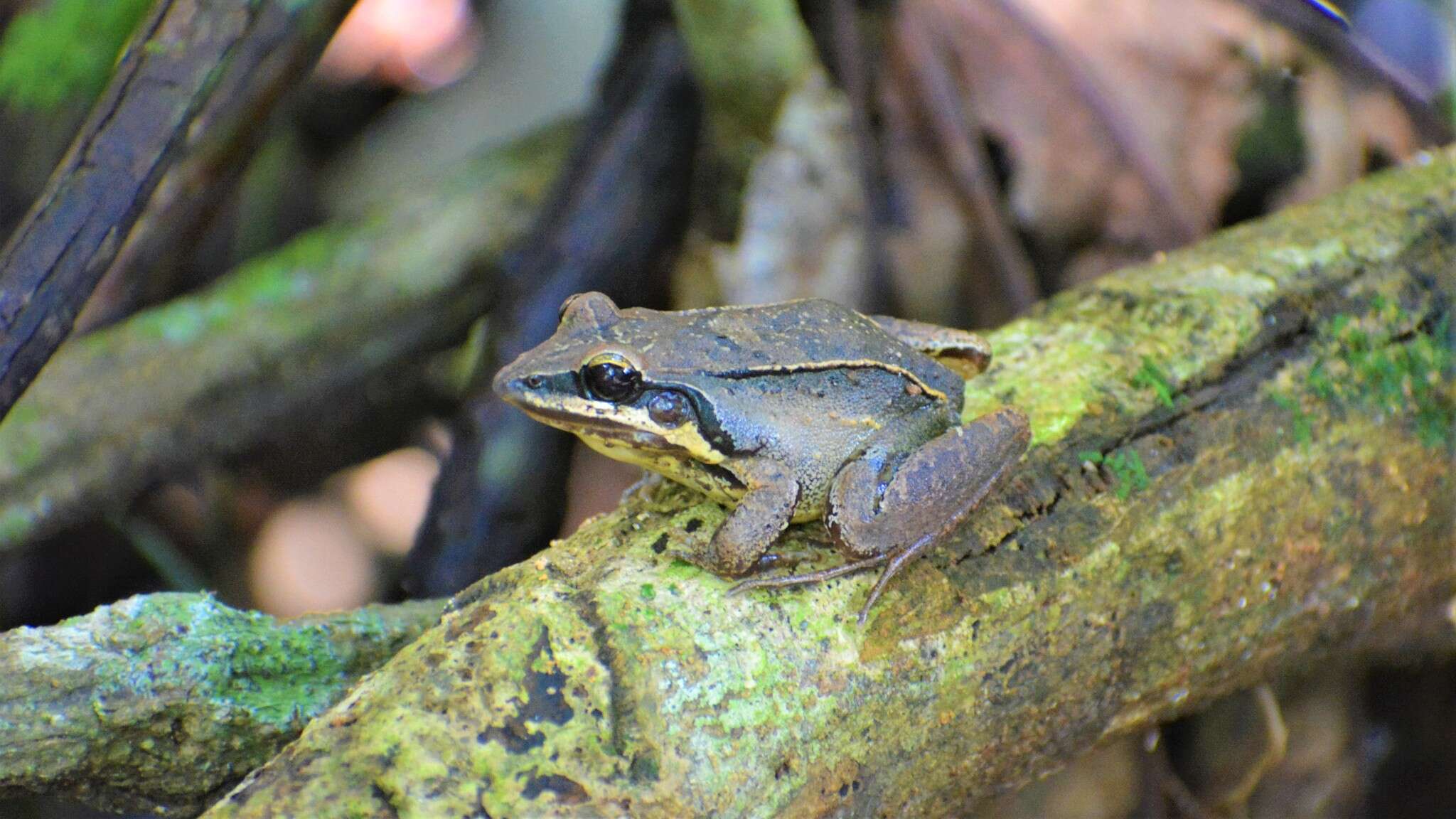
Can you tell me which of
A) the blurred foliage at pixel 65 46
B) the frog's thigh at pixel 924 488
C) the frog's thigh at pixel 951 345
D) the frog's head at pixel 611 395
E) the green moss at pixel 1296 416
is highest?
the blurred foliage at pixel 65 46

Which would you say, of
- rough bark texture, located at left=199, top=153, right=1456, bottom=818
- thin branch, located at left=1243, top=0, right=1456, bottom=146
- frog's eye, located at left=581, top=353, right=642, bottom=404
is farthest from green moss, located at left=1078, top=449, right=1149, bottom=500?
thin branch, located at left=1243, top=0, right=1456, bottom=146

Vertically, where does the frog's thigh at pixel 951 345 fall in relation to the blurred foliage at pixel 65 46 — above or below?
below

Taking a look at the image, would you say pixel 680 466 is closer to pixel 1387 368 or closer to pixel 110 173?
pixel 110 173

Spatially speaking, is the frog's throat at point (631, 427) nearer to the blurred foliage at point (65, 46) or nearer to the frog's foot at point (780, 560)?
the frog's foot at point (780, 560)

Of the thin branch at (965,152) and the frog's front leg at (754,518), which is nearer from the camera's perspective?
the frog's front leg at (754,518)

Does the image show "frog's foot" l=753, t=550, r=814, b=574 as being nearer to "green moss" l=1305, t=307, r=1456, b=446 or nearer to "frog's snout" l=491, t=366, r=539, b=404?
"frog's snout" l=491, t=366, r=539, b=404

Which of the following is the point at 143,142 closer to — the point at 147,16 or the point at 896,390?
the point at 147,16

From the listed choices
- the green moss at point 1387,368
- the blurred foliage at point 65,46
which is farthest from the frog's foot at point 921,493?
the blurred foliage at point 65,46
